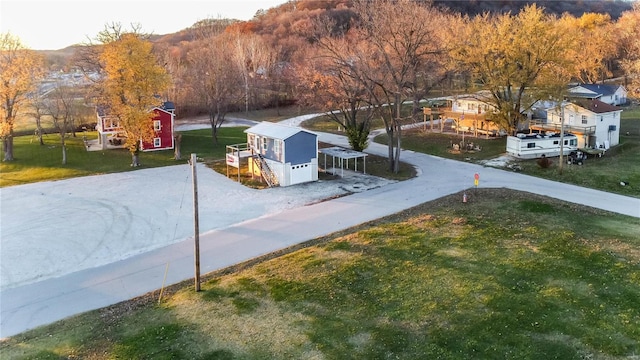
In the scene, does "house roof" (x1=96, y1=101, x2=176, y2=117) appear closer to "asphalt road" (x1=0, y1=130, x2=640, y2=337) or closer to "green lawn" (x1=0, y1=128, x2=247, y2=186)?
"green lawn" (x1=0, y1=128, x2=247, y2=186)

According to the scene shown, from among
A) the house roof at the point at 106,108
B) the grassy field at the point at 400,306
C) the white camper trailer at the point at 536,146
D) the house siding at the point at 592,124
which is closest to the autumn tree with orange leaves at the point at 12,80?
the house roof at the point at 106,108

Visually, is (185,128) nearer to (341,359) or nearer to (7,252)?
(7,252)

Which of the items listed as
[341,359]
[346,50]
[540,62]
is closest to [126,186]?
[346,50]

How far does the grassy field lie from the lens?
41.3 feet

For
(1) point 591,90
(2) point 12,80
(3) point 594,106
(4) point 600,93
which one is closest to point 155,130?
(2) point 12,80

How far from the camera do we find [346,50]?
36000 mm

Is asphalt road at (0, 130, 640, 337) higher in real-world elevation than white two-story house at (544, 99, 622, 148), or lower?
lower

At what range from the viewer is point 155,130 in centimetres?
3897

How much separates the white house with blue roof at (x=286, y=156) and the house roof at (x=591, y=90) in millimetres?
26090

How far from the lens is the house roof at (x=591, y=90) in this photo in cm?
4441

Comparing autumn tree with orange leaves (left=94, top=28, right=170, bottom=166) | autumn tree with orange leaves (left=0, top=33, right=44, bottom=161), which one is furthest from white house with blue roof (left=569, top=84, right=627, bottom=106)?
autumn tree with orange leaves (left=0, top=33, right=44, bottom=161)

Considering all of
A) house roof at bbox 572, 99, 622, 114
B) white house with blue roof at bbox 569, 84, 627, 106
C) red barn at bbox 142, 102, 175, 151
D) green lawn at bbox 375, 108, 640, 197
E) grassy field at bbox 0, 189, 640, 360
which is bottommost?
grassy field at bbox 0, 189, 640, 360

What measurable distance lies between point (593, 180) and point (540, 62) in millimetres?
11032

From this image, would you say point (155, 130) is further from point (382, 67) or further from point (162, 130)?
point (382, 67)
